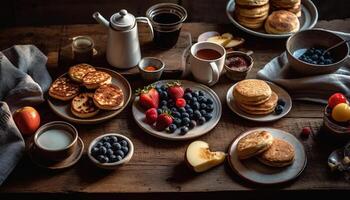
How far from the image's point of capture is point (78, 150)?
64.6 inches

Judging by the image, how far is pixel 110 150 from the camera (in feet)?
5.24

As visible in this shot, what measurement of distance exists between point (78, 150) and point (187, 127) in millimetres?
374

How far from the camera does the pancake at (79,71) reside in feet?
6.01

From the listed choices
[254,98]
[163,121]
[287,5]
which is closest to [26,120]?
[163,121]

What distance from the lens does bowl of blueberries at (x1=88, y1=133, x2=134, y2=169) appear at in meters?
1.57

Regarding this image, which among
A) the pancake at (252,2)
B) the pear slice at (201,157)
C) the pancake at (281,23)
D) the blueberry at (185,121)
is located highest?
the pancake at (252,2)

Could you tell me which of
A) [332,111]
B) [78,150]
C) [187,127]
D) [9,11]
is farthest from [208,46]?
[9,11]

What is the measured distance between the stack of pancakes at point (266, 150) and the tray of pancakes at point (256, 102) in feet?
0.48

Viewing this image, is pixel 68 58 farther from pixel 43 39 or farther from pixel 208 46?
pixel 208 46

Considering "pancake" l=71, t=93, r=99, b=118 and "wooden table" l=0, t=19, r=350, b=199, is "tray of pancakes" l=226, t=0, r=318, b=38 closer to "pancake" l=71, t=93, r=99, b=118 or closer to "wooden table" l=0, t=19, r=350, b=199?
"wooden table" l=0, t=19, r=350, b=199

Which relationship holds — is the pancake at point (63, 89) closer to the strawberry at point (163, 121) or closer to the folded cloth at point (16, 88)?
the folded cloth at point (16, 88)

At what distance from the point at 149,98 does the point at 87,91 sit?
24cm

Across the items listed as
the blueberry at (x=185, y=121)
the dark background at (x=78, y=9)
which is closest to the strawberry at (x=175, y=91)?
the blueberry at (x=185, y=121)

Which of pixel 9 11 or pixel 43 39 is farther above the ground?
pixel 43 39
